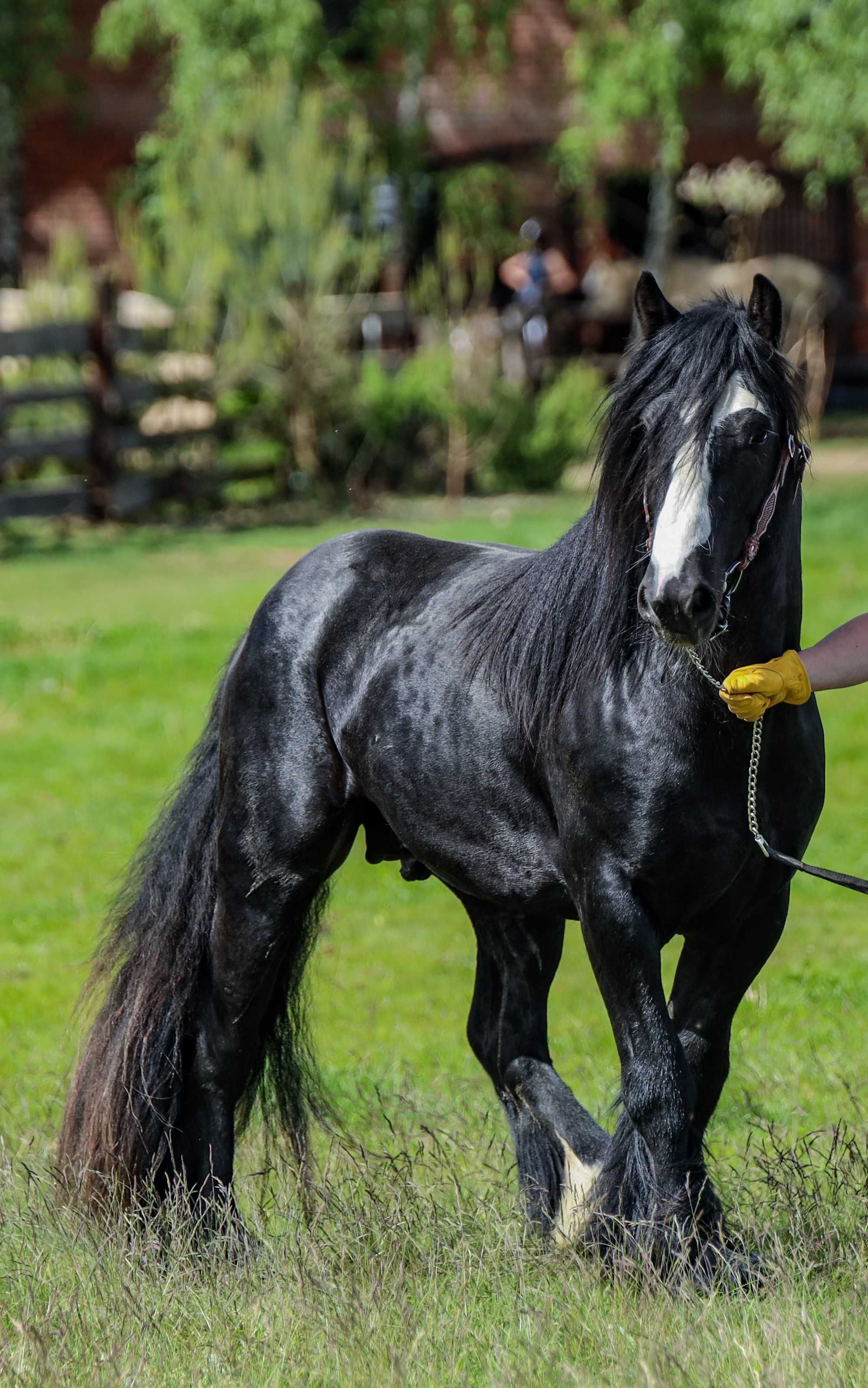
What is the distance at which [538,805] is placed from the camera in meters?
3.31

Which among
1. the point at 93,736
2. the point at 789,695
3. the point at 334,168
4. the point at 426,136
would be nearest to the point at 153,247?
the point at 334,168

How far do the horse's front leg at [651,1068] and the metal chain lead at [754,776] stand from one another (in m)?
0.25

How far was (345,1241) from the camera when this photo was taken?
127 inches

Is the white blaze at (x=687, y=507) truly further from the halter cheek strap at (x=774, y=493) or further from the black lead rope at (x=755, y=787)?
the black lead rope at (x=755, y=787)

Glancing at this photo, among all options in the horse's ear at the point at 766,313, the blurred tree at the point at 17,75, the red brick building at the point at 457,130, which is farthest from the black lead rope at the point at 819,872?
the red brick building at the point at 457,130

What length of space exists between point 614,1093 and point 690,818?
6.00 feet

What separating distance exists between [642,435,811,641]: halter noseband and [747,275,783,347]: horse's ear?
0.20m

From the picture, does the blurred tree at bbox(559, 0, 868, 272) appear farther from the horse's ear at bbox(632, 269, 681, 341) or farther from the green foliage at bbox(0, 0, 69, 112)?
the horse's ear at bbox(632, 269, 681, 341)

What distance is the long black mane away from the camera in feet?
9.24

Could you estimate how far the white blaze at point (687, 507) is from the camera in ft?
8.68

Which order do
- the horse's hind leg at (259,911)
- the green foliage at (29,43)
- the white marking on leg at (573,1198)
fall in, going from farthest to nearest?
the green foliage at (29,43), the horse's hind leg at (259,911), the white marking on leg at (573,1198)

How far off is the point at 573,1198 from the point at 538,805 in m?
0.91

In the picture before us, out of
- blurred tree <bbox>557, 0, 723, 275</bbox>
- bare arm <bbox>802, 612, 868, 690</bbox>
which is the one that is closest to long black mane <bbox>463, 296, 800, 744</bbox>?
bare arm <bbox>802, 612, 868, 690</bbox>

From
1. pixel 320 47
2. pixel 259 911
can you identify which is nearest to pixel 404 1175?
pixel 259 911
